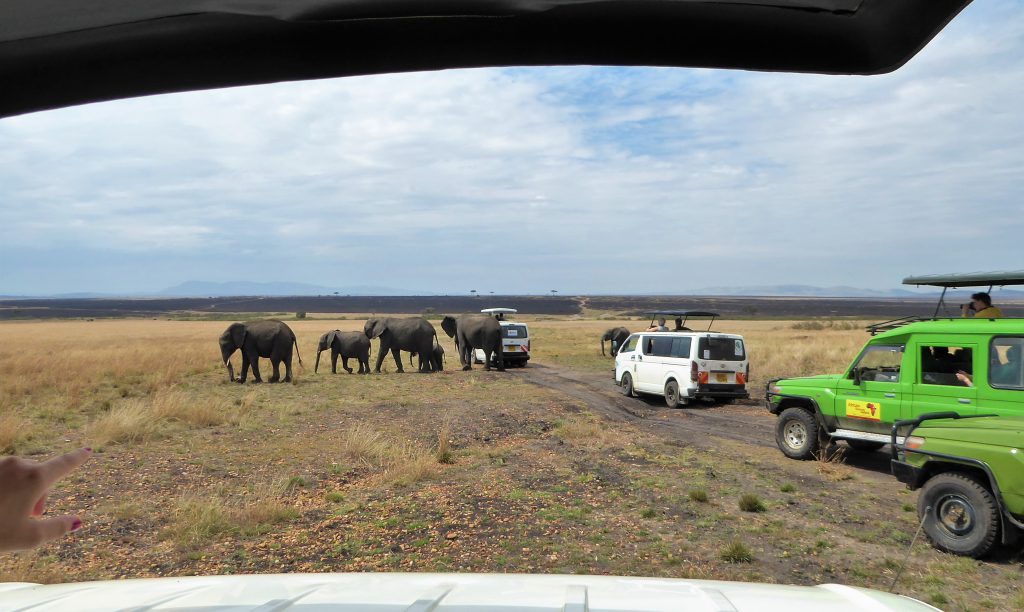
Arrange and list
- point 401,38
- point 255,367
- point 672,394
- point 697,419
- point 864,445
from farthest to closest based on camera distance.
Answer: point 255,367 → point 672,394 → point 697,419 → point 864,445 → point 401,38

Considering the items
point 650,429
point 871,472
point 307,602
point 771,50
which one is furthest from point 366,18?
point 650,429

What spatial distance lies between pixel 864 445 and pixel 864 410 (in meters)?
1.46

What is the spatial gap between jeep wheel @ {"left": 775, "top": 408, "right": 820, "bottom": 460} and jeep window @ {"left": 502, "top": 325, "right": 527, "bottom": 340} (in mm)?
18383

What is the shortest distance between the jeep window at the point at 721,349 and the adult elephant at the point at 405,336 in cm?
1372

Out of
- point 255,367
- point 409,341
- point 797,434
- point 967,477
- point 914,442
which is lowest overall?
point 255,367

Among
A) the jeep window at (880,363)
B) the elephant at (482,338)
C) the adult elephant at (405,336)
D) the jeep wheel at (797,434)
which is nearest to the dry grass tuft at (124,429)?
the jeep wheel at (797,434)

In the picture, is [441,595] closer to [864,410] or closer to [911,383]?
[911,383]

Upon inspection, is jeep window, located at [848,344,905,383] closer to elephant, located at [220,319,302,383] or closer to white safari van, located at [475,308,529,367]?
elephant, located at [220,319,302,383]

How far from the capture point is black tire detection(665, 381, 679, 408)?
17609 mm

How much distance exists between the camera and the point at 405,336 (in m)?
28.8

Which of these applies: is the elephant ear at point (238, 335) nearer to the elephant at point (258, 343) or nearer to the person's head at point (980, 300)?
the elephant at point (258, 343)

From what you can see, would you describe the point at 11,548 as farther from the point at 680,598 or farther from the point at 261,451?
the point at 261,451

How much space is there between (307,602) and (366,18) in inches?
77.0

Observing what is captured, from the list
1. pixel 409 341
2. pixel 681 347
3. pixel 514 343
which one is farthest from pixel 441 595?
pixel 514 343
